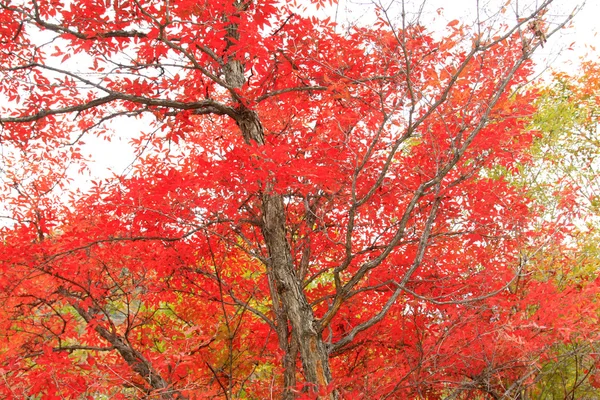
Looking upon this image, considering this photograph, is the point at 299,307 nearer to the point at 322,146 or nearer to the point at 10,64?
the point at 322,146

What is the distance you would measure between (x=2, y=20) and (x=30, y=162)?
311cm

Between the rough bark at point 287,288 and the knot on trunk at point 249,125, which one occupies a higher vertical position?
the knot on trunk at point 249,125

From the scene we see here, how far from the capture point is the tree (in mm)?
4312

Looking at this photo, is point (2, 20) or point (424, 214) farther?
point (424, 214)

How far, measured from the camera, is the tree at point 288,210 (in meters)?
4.31

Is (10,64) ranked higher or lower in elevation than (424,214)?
higher

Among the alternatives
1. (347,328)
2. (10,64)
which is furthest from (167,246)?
(10,64)

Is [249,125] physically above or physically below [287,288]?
above

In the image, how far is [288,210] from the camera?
5.81 m

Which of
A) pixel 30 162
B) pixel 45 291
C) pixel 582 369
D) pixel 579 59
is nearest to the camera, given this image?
pixel 45 291

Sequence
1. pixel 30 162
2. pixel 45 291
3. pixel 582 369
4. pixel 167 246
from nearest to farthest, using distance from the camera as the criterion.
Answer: pixel 167 246 < pixel 45 291 < pixel 582 369 < pixel 30 162

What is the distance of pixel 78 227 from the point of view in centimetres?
586

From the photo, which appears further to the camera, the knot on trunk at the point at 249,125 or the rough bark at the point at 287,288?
the knot on trunk at the point at 249,125

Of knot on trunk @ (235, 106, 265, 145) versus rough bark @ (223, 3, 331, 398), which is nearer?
rough bark @ (223, 3, 331, 398)
